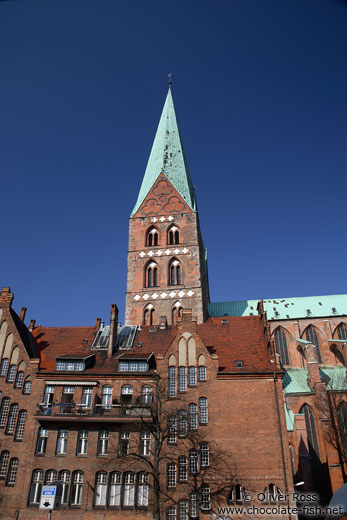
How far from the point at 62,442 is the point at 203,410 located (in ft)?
31.2

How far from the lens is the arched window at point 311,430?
3947cm

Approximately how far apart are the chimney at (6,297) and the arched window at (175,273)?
65.3ft

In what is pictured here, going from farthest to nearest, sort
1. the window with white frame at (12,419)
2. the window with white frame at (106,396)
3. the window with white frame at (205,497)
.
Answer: the window with white frame at (106,396), the window with white frame at (12,419), the window with white frame at (205,497)

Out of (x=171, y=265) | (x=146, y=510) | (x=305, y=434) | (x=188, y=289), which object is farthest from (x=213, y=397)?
(x=171, y=265)

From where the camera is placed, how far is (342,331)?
173 ft

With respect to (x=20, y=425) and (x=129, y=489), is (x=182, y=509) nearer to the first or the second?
(x=129, y=489)

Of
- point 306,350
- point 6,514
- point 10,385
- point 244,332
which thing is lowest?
point 6,514

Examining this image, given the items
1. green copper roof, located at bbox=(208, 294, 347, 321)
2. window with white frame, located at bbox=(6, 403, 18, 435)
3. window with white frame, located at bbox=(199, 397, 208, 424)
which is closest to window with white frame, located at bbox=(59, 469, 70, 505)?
window with white frame, located at bbox=(6, 403, 18, 435)

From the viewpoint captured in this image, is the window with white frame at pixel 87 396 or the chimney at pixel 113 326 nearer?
the window with white frame at pixel 87 396

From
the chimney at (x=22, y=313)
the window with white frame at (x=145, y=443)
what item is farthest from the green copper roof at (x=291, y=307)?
the window with white frame at (x=145, y=443)

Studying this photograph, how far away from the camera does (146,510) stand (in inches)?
1027

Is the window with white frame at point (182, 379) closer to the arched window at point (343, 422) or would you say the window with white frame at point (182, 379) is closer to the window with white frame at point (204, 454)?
the window with white frame at point (204, 454)

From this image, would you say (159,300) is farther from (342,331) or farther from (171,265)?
(342,331)

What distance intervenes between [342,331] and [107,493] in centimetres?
3660
